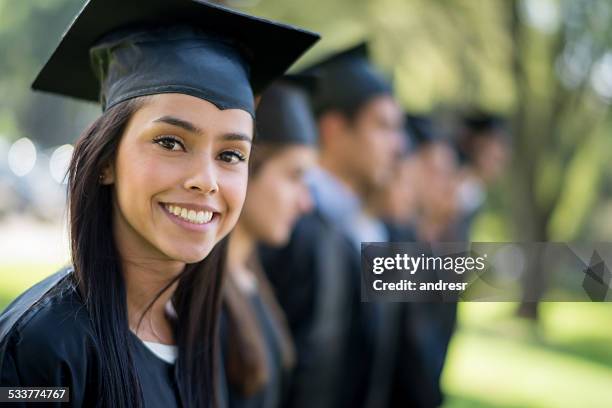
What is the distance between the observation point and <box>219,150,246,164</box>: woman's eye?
1768mm

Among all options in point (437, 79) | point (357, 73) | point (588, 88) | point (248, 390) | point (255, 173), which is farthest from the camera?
point (437, 79)

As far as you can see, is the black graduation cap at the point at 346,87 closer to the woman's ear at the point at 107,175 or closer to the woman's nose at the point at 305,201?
the woman's nose at the point at 305,201

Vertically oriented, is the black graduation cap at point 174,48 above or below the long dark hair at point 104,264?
above

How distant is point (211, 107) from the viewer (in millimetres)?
1709

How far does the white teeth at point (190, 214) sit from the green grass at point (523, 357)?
368cm

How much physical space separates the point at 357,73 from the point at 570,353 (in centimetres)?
682

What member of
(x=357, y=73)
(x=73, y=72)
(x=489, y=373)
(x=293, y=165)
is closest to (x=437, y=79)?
(x=489, y=373)

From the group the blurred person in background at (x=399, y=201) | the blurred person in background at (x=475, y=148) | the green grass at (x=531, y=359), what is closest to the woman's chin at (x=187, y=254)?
the blurred person in background at (x=399, y=201)

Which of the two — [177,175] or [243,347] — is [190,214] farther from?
[243,347]

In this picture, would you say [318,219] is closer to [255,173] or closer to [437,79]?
[255,173]

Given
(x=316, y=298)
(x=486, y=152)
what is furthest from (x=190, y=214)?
(x=486, y=152)

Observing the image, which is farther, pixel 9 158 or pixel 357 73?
pixel 9 158

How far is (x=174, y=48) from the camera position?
180 centimetres

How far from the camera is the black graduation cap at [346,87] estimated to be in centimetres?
494
